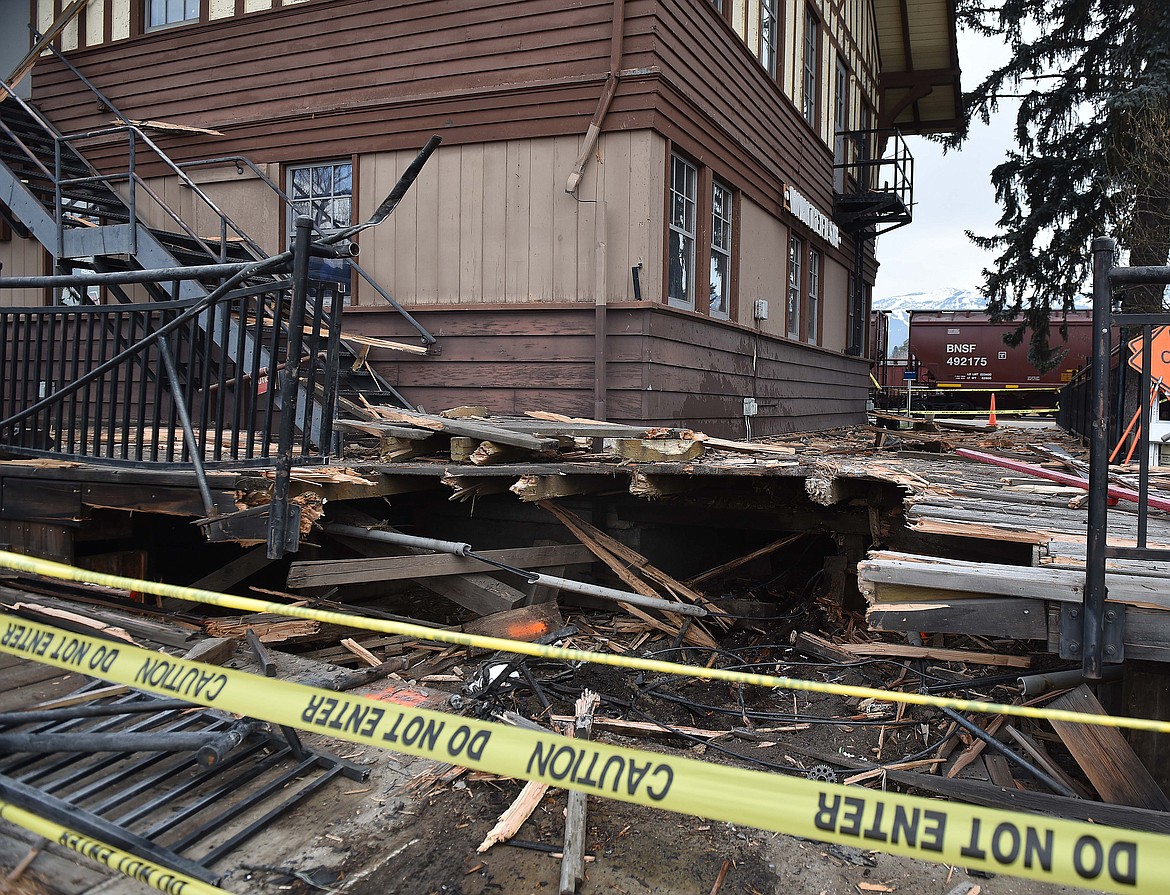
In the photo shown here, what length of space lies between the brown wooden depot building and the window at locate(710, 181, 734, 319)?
0.04 metres

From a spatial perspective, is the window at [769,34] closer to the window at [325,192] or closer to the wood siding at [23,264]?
the window at [325,192]

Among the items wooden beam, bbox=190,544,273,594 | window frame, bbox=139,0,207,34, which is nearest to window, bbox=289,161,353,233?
window frame, bbox=139,0,207,34

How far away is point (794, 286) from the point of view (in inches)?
543

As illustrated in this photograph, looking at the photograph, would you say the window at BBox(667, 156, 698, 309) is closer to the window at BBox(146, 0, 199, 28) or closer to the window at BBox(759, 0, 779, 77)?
the window at BBox(759, 0, 779, 77)

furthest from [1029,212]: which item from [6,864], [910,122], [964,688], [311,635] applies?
[6,864]

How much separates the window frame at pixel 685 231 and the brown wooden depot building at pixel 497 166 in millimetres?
35

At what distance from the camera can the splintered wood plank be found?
358cm

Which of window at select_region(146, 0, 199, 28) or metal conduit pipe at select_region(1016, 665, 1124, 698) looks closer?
metal conduit pipe at select_region(1016, 665, 1124, 698)

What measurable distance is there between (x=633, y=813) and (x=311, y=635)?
316 centimetres

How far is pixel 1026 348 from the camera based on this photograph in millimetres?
28125

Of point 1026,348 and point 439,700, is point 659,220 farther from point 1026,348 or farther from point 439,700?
point 1026,348

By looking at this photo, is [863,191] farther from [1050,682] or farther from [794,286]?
[1050,682]

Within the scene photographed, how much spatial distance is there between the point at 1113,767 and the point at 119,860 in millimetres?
3911

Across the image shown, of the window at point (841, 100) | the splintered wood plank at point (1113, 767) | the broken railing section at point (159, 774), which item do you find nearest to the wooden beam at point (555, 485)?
the broken railing section at point (159, 774)
